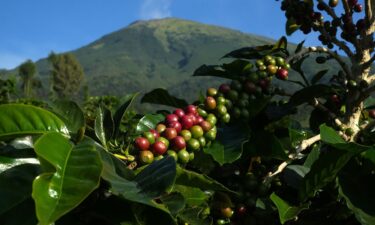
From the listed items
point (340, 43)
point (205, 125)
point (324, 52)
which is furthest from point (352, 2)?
point (205, 125)

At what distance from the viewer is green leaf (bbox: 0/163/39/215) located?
3.10ft

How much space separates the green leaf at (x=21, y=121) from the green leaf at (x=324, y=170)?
2.38 feet

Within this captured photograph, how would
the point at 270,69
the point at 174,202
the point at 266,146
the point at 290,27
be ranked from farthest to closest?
the point at 290,27 < the point at 270,69 < the point at 266,146 < the point at 174,202

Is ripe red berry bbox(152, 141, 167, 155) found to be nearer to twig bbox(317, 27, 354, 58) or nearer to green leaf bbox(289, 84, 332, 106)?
green leaf bbox(289, 84, 332, 106)

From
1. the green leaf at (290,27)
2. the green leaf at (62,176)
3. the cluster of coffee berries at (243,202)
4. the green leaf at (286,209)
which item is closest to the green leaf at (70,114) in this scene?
the green leaf at (62,176)

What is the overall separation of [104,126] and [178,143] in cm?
19

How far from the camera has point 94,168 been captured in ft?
2.92

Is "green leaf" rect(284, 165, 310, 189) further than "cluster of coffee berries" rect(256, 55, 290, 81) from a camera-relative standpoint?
No

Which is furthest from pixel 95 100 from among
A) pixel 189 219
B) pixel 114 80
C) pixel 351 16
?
pixel 114 80

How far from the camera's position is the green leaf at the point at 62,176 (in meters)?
0.80

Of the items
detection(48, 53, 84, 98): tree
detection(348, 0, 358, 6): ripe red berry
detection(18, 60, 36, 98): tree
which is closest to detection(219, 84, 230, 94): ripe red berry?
detection(348, 0, 358, 6): ripe red berry

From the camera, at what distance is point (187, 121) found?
4.54 ft

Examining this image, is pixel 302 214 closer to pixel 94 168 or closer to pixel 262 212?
pixel 262 212

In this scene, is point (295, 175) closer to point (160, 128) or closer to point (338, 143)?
point (338, 143)
